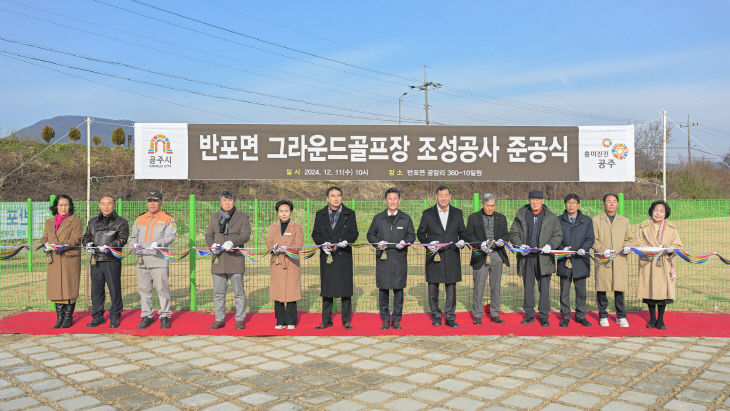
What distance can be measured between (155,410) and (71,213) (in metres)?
4.10

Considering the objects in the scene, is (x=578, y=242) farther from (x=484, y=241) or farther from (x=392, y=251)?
(x=392, y=251)

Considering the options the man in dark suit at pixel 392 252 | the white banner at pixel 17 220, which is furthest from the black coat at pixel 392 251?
the white banner at pixel 17 220

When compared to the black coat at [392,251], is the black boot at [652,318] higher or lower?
lower

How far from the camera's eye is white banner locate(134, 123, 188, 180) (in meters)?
9.34

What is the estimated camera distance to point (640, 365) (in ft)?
15.8

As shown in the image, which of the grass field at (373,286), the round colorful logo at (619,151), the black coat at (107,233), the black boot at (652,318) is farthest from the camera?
the round colorful logo at (619,151)

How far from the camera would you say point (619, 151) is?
9266mm

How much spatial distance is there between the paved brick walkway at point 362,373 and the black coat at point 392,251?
738mm

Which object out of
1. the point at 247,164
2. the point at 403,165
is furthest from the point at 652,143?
the point at 247,164

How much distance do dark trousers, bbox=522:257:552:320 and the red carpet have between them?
0.62ft

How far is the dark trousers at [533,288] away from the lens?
20.9 ft

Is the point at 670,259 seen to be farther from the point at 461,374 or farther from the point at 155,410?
the point at 155,410

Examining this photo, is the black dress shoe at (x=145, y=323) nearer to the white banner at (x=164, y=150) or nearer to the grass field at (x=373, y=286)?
the grass field at (x=373, y=286)

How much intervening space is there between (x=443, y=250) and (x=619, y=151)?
4843 mm
